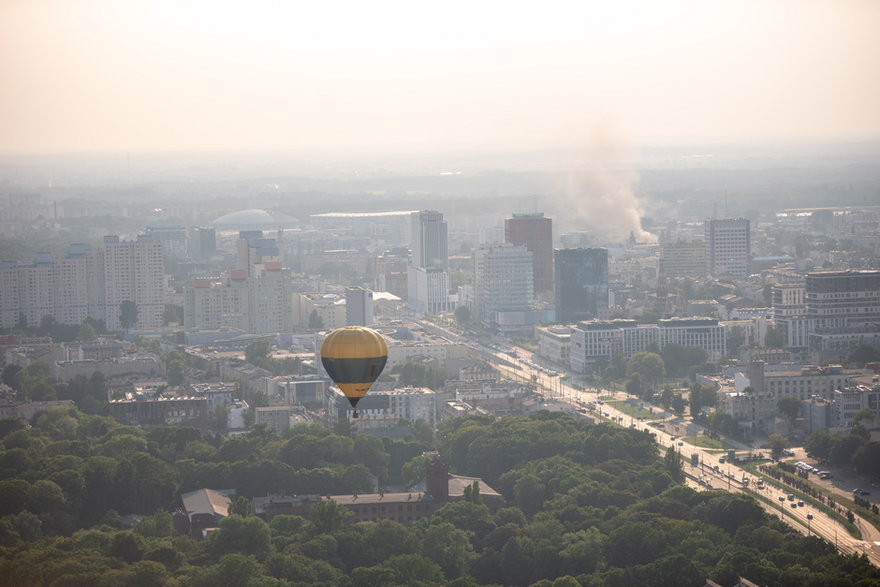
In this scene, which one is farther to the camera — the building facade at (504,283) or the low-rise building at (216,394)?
the building facade at (504,283)

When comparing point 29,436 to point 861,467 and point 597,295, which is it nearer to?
point 861,467

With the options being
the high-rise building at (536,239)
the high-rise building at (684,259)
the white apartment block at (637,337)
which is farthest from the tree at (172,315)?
the high-rise building at (684,259)

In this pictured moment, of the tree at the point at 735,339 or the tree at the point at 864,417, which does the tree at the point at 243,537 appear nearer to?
the tree at the point at 864,417

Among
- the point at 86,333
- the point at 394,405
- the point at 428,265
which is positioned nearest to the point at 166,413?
the point at 394,405

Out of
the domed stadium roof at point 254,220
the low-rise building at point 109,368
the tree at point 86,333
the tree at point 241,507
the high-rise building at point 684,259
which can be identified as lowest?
the tree at point 241,507

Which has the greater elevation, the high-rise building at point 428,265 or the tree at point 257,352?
the high-rise building at point 428,265

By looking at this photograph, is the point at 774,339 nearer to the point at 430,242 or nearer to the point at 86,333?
the point at 86,333

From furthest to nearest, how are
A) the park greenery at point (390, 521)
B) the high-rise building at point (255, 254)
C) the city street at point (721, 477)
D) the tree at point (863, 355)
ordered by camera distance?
the high-rise building at point (255, 254)
the tree at point (863, 355)
the city street at point (721, 477)
the park greenery at point (390, 521)
